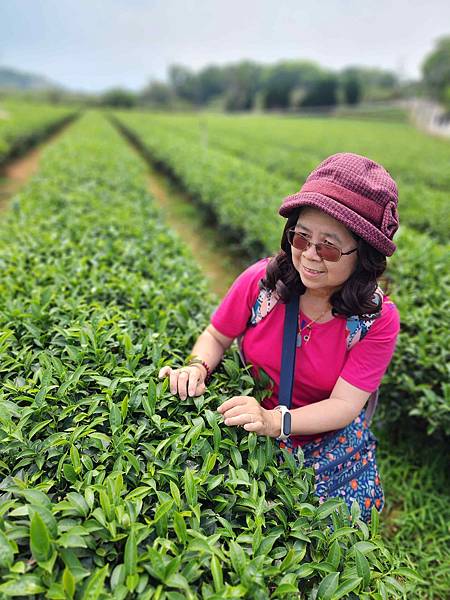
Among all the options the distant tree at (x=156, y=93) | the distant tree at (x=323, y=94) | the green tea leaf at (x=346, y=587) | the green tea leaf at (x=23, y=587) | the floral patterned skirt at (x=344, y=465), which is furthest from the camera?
the distant tree at (x=156, y=93)

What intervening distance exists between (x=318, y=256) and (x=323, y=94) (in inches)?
2216

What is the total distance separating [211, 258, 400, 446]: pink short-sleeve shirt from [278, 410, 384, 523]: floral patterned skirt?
8 cm

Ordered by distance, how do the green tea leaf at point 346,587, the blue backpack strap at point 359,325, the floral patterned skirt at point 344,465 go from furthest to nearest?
the floral patterned skirt at point 344,465
the blue backpack strap at point 359,325
the green tea leaf at point 346,587

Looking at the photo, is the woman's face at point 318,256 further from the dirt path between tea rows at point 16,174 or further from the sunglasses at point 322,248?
the dirt path between tea rows at point 16,174

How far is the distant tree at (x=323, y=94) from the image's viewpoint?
50.6 m

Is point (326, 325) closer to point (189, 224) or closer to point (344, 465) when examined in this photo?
point (344, 465)

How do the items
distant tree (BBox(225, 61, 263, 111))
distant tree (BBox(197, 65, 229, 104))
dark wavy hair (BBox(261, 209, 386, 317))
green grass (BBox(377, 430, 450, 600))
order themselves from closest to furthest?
dark wavy hair (BBox(261, 209, 386, 317)) → green grass (BBox(377, 430, 450, 600)) → distant tree (BBox(225, 61, 263, 111)) → distant tree (BBox(197, 65, 229, 104))

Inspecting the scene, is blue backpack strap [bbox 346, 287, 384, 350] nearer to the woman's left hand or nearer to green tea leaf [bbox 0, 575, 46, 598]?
the woman's left hand

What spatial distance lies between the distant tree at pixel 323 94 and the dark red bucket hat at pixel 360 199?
55.9 meters

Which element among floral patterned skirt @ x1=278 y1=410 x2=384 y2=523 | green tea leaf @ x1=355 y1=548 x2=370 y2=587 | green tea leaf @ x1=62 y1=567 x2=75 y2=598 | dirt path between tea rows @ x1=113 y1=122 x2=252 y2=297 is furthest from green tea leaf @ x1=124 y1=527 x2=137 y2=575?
dirt path between tea rows @ x1=113 y1=122 x2=252 y2=297

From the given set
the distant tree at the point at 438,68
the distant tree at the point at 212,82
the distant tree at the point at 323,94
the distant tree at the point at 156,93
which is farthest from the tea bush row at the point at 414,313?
the distant tree at the point at 212,82

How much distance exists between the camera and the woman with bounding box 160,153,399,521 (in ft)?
4.30

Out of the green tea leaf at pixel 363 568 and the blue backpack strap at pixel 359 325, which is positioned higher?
the blue backpack strap at pixel 359 325

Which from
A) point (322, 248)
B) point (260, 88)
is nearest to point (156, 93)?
point (260, 88)
